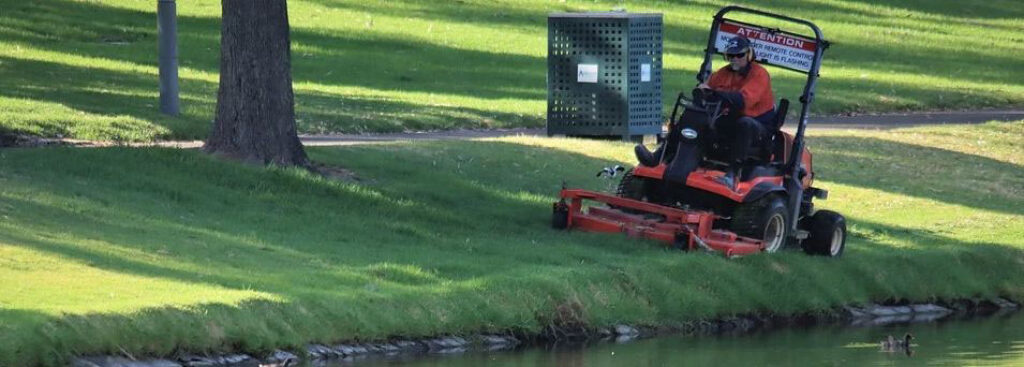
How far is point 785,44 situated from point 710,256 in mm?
2321

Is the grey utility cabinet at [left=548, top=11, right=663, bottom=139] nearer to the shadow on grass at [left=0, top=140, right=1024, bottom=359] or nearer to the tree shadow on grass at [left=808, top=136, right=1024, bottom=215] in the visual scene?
the tree shadow on grass at [left=808, top=136, right=1024, bottom=215]

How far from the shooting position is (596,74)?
26.9 meters

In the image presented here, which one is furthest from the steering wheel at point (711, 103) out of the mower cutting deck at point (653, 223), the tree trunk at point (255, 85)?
the tree trunk at point (255, 85)

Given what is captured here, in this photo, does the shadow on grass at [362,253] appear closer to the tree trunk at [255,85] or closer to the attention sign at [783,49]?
the tree trunk at [255,85]

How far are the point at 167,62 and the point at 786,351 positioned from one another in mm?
12142

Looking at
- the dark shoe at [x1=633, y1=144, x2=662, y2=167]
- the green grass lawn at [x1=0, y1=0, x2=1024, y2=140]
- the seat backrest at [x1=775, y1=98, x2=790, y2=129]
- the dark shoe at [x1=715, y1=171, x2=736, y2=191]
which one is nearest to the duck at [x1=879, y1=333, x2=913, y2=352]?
the dark shoe at [x1=715, y1=171, x2=736, y2=191]

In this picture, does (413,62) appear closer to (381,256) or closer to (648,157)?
(648,157)

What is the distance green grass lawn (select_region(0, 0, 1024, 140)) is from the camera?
29047 millimetres

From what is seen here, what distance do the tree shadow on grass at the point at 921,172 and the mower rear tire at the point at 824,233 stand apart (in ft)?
16.5

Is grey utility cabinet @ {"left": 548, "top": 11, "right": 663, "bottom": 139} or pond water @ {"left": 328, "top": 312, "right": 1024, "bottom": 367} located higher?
grey utility cabinet @ {"left": 548, "top": 11, "right": 663, "bottom": 139}

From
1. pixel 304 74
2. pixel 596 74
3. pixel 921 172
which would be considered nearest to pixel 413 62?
pixel 304 74

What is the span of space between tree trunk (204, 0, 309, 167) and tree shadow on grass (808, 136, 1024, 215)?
766 centimetres

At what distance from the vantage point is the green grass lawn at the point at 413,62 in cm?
2905

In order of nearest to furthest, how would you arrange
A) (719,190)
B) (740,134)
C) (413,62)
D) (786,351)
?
(786,351) < (740,134) < (719,190) < (413,62)
